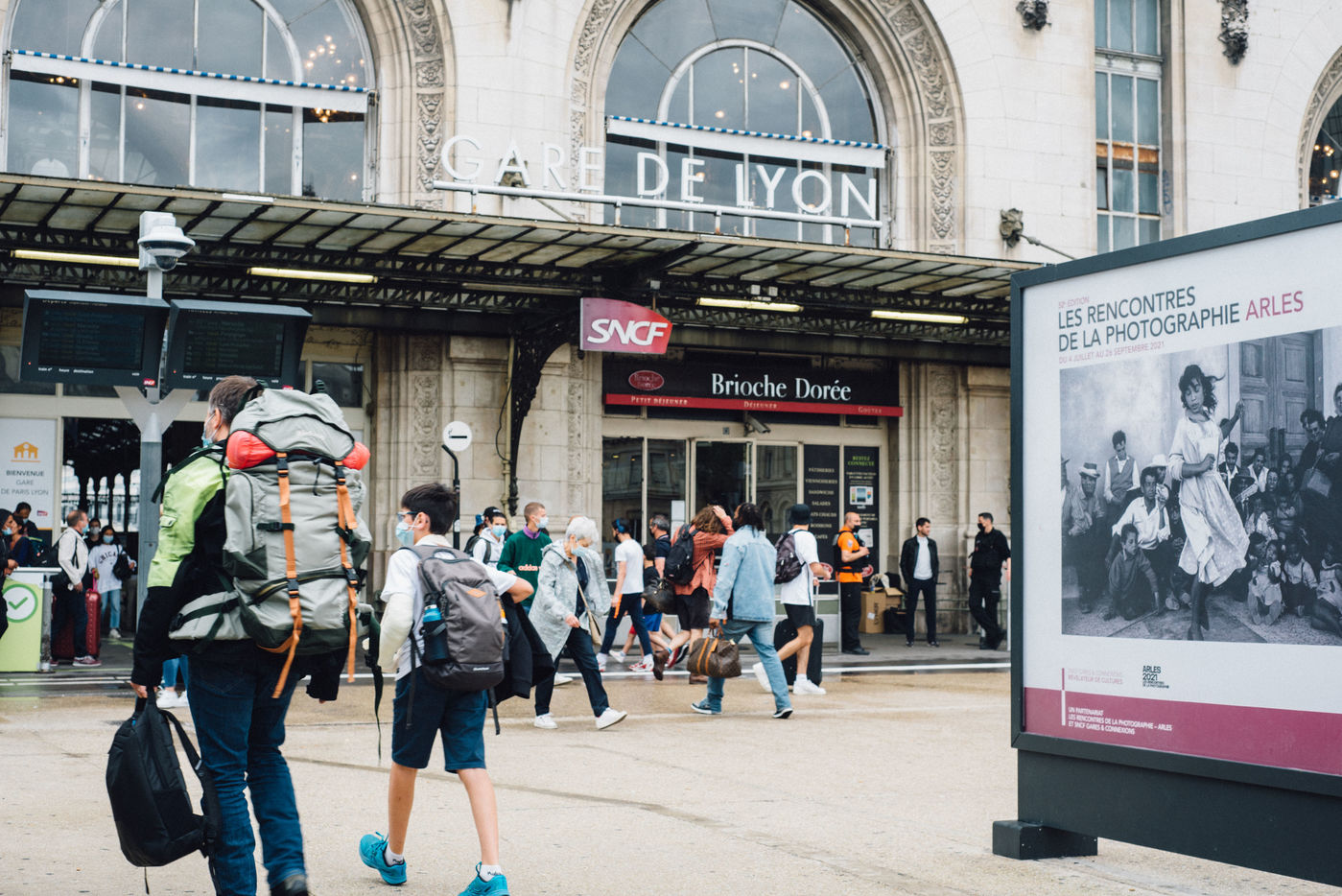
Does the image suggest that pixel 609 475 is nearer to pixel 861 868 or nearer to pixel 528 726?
pixel 528 726

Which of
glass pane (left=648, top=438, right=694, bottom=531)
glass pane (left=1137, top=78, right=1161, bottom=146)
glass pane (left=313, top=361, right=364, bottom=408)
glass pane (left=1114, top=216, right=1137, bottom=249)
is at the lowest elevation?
glass pane (left=648, top=438, right=694, bottom=531)

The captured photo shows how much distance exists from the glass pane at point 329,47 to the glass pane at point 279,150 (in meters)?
0.64

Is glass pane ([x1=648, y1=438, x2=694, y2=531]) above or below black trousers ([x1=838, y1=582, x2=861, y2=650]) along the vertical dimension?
above

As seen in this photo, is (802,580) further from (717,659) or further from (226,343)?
(226,343)

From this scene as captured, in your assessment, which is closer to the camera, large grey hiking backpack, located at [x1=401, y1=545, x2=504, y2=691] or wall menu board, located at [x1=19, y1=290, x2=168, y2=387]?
large grey hiking backpack, located at [x1=401, y1=545, x2=504, y2=691]

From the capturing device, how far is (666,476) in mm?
22516

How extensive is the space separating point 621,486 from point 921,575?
15.1 feet

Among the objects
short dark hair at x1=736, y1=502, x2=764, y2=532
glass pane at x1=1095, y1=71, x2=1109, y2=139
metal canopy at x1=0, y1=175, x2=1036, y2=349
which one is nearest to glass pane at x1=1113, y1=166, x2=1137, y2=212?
glass pane at x1=1095, y1=71, x2=1109, y2=139

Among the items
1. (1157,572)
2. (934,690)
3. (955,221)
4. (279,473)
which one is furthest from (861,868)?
(955,221)

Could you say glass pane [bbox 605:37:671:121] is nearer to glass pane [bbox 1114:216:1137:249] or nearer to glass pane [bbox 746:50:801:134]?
glass pane [bbox 746:50:801:134]

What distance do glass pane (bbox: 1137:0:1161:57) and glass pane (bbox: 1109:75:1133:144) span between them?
2.13ft

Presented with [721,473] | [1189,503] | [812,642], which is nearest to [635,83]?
[721,473]

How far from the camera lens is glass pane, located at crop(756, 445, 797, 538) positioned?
2323cm

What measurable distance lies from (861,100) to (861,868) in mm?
18829
